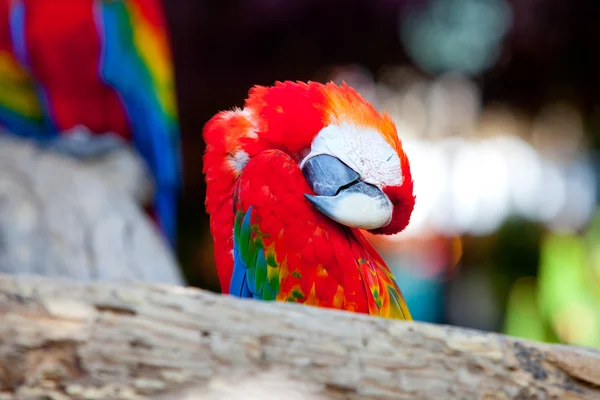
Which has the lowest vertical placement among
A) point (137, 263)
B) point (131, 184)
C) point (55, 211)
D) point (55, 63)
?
point (137, 263)

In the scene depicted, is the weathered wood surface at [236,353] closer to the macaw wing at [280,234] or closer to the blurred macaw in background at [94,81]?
the macaw wing at [280,234]

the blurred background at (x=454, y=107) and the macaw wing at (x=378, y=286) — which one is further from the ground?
the blurred background at (x=454, y=107)

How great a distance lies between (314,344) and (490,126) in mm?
2239

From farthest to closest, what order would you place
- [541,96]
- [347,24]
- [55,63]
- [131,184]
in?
[541,96] < [347,24] < [131,184] < [55,63]

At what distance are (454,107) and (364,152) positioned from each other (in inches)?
79.6

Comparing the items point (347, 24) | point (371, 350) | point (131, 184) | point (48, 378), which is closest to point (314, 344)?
point (371, 350)

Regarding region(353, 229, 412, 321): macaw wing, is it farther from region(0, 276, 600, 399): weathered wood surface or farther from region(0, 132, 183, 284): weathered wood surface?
region(0, 132, 183, 284): weathered wood surface

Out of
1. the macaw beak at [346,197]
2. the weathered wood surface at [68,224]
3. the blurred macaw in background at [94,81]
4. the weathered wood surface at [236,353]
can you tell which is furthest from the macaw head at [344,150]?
the blurred macaw in background at [94,81]

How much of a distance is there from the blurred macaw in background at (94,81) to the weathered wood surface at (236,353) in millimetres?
1523

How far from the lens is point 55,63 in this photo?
1.93 meters

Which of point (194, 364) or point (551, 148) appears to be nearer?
point (194, 364)

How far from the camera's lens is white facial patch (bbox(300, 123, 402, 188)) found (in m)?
0.75

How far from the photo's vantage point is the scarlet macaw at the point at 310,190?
2.46 feet

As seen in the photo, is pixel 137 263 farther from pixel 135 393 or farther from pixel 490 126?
pixel 490 126
